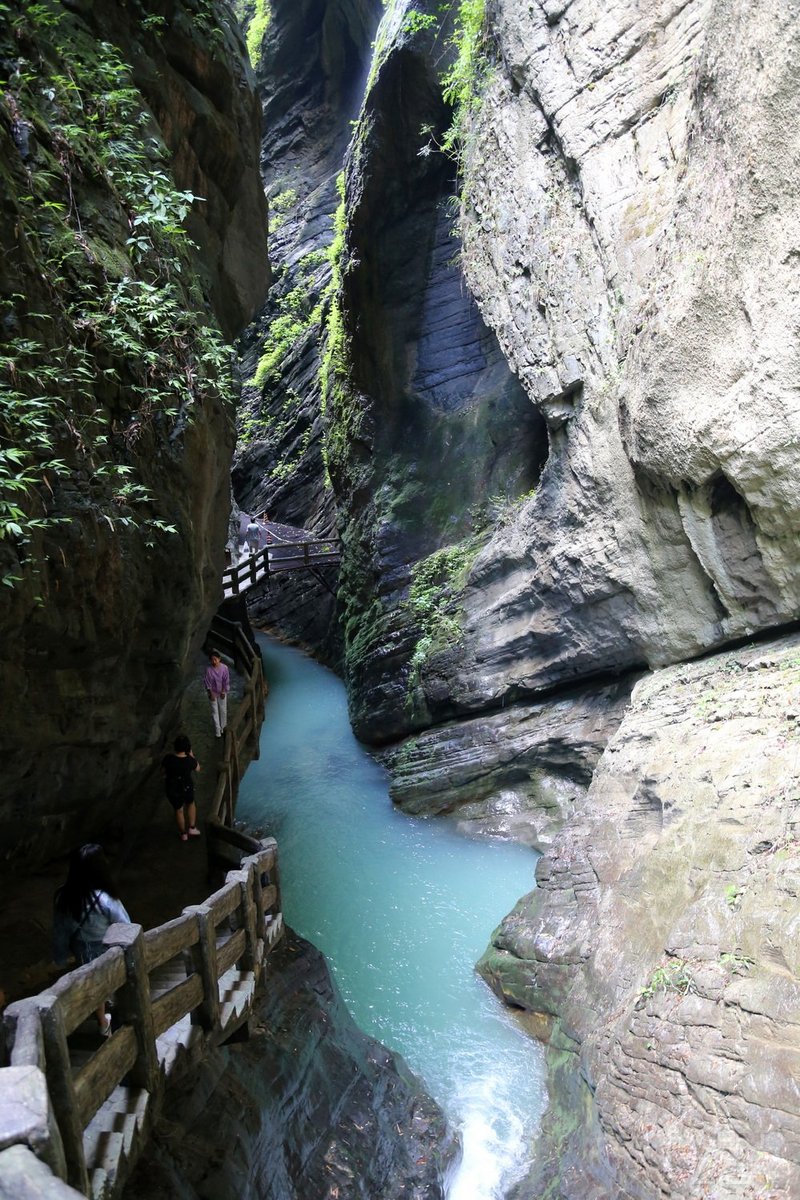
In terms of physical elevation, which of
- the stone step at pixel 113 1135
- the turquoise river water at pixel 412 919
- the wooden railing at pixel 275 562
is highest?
the wooden railing at pixel 275 562

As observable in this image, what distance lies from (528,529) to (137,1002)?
9.97 meters

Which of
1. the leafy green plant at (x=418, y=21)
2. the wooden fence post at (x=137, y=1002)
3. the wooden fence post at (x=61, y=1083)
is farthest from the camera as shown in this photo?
the leafy green plant at (x=418, y=21)

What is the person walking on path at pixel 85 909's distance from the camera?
430 centimetres

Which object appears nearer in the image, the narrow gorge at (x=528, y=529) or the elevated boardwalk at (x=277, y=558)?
the narrow gorge at (x=528, y=529)

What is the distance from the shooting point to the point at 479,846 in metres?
12.1

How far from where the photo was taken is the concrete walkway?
18.9 ft

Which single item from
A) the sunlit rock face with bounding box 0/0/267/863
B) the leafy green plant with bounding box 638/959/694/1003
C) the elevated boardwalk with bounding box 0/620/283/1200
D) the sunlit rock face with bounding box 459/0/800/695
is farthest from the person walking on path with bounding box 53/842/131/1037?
the sunlit rock face with bounding box 459/0/800/695

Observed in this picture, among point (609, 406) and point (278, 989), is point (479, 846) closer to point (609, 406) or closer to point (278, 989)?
point (278, 989)

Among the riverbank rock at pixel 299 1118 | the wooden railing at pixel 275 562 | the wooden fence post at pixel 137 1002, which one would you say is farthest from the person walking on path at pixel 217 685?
the wooden fence post at pixel 137 1002

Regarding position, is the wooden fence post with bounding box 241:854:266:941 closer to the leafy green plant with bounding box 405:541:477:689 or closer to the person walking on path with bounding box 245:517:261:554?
the leafy green plant with bounding box 405:541:477:689

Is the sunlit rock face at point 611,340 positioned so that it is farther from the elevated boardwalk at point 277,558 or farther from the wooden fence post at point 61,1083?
the wooden fence post at point 61,1083

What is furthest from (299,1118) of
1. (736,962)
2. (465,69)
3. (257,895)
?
(465,69)

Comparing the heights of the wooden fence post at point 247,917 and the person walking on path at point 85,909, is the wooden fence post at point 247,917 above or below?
below

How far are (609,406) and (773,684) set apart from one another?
4.42 m
